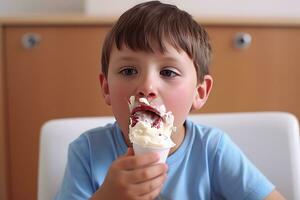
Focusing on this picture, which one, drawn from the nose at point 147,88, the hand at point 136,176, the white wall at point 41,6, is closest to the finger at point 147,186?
the hand at point 136,176

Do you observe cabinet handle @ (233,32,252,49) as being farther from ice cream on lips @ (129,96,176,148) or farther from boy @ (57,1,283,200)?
ice cream on lips @ (129,96,176,148)

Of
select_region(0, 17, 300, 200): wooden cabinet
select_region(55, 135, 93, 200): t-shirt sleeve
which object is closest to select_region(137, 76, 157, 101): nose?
select_region(55, 135, 93, 200): t-shirt sleeve

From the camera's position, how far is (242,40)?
1.45 m

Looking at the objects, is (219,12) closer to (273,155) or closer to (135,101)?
(273,155)

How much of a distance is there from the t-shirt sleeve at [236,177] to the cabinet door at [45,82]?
2.43 feet

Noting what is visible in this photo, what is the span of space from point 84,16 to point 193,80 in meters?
0.78

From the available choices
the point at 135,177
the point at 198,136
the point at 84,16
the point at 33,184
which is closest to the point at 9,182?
the point at 33,184

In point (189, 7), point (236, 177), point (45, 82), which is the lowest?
point (236, 177)

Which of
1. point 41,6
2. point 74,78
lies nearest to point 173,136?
point 74,78

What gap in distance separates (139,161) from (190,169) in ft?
0.85

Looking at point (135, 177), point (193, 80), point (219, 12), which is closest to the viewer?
point (135, 177)

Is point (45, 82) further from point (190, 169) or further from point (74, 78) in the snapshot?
point (190, 169)

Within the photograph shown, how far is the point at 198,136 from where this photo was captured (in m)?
0.80

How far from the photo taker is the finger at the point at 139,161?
536 mm
